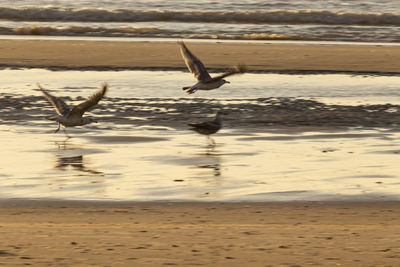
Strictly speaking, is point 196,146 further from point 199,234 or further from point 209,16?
point 209,16

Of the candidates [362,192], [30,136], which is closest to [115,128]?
[30,136]

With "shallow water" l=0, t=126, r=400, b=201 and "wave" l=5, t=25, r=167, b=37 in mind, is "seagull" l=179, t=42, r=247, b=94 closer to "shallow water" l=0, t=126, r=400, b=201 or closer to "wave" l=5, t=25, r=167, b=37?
"shallow water" l=0, t=126, r=400, b=201

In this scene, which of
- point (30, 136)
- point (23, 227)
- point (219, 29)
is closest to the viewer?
point (23, 227)

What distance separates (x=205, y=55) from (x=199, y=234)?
16.7 metres

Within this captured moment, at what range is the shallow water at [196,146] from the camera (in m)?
8.75

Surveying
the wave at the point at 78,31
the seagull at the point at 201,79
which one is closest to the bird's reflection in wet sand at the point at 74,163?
the seagull at the point at 201,79

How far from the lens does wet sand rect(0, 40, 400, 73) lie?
2089cm

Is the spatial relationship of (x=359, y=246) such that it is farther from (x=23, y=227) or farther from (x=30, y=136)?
(x=30, y=136)

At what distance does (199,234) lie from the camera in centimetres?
680

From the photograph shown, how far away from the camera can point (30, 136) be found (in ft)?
39.4

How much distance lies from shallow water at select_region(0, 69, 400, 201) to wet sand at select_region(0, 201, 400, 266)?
44 cm

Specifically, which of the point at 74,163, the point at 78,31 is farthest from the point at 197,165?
the point at 78,31

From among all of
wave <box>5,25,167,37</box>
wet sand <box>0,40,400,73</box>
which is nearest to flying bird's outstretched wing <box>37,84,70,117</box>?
wet sand <box>0,40,400,73</box>

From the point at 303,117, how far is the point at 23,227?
7.55 metres
